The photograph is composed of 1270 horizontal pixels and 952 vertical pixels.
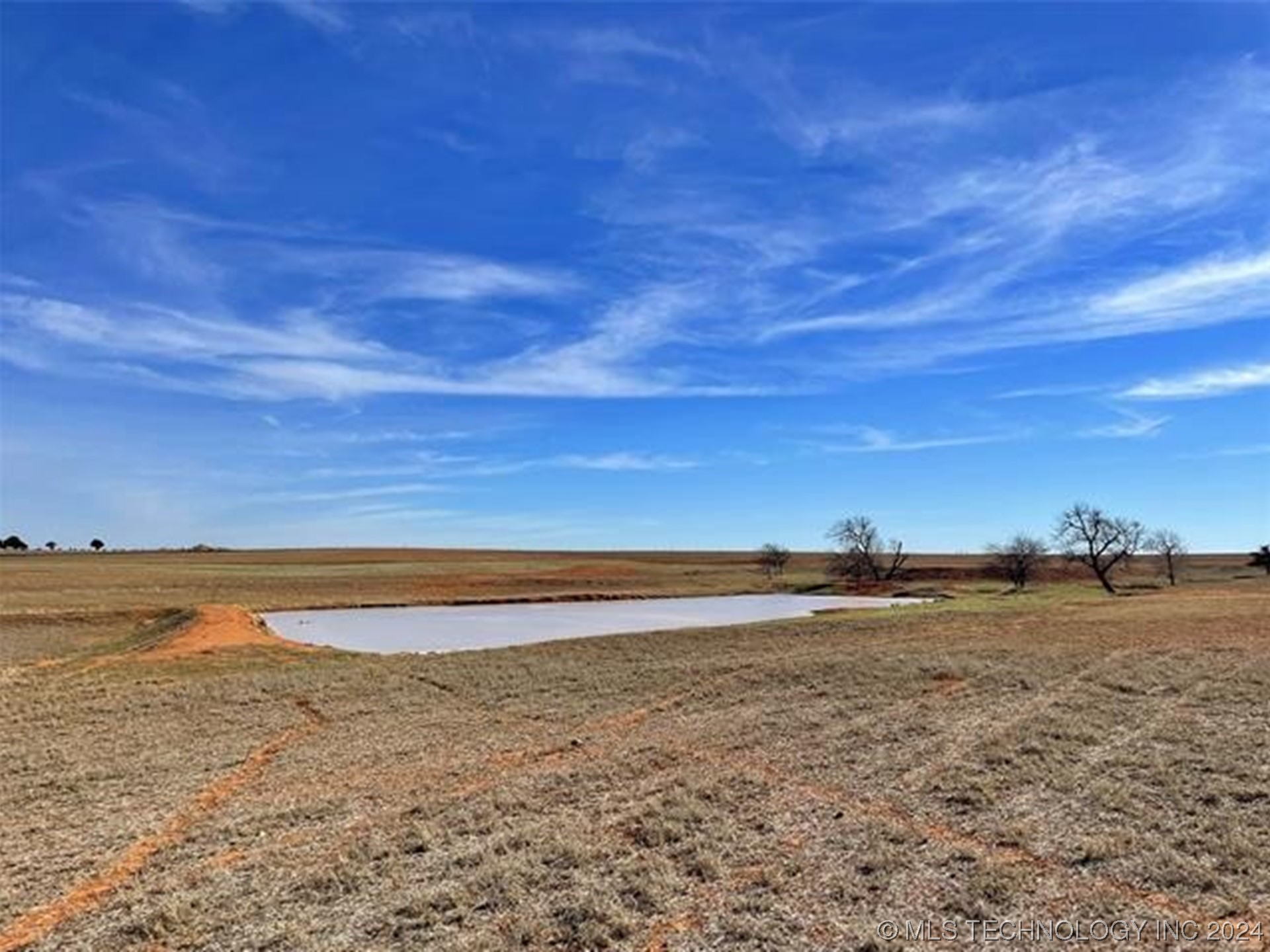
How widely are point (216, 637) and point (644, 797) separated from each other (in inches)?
1097

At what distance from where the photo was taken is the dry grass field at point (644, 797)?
7812 millimetres

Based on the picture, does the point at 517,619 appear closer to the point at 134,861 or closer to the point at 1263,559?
the point at 134,861

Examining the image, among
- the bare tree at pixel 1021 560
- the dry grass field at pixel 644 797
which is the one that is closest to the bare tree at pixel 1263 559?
the bare tree at pixel 1021 560

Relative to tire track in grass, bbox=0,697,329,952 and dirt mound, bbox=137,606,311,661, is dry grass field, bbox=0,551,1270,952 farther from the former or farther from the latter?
dirt mound, bbox=137,606,311,661

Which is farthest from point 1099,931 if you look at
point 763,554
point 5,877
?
point 763,554

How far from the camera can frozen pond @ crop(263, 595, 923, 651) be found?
37.8 meters

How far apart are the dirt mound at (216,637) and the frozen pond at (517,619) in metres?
1.76

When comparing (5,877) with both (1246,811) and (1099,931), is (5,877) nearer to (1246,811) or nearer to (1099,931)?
(1099,931)

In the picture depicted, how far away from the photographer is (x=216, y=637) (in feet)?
113

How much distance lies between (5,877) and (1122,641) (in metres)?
23.4

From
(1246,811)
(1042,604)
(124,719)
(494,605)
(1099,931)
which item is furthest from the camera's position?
(494,605)

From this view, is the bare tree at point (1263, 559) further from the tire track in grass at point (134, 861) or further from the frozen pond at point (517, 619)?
the tire track in grass at point (134, 861)

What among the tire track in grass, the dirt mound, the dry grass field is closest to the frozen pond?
the dirt mound

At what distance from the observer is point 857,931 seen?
23.5ft
